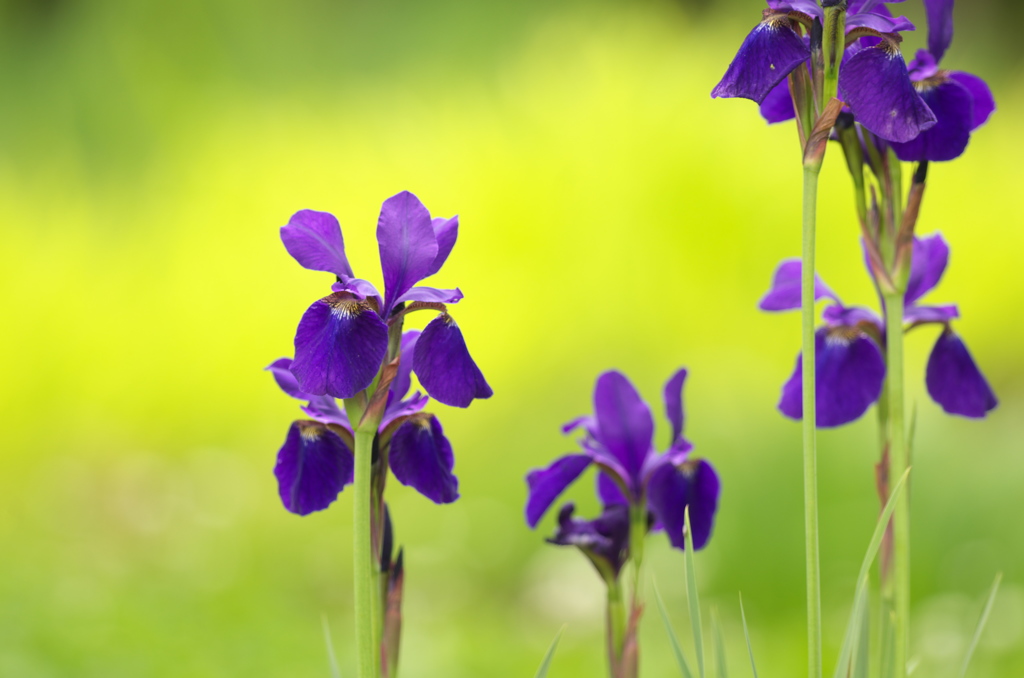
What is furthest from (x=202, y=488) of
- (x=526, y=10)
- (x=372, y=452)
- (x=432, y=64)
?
(x=526, y=10)

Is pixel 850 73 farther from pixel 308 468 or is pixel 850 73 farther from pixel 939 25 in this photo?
pixel 308 468

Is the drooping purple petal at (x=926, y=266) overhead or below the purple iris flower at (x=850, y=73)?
below

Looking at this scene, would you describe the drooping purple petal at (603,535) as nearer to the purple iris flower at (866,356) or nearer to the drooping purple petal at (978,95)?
the purple iris flower at (866,356)

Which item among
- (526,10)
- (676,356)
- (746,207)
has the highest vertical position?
(526,10)

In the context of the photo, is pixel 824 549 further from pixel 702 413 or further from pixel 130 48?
pixel 130 48

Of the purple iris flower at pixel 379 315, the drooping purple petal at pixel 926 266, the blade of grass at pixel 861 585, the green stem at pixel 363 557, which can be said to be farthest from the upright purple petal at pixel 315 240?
the drooping purple petal at pixel 926 266

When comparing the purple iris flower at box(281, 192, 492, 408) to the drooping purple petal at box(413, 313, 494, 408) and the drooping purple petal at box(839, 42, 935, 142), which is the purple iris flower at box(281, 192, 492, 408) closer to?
the drooping purple petal at box(413, 313, 494, 408)

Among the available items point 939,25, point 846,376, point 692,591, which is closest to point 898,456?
point 846,376
